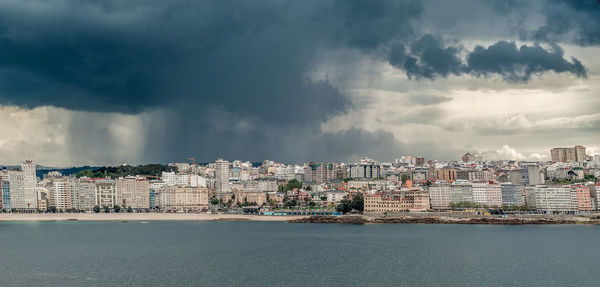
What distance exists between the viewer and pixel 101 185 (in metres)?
106

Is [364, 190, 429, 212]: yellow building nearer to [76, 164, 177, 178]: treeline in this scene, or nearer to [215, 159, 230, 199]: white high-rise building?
[215, 159, 230, 199]: white high-rise building

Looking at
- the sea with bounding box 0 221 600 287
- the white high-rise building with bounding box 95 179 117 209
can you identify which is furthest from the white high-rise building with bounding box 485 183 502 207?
the white high-rise building with bounding box 95 179 117 209

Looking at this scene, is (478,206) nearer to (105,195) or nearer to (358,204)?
(358,204)

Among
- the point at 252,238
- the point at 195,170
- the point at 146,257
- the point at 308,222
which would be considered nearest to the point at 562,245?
the point at 252,238

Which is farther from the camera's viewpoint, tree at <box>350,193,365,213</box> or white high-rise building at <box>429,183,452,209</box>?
white high-rise building at <box>429,183,452,209</box>

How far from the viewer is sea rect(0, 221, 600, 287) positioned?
30906 mm

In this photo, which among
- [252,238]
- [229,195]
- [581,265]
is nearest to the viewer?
[581,265]

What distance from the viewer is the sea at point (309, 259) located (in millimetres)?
30906

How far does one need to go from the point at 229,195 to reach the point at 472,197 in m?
49.4

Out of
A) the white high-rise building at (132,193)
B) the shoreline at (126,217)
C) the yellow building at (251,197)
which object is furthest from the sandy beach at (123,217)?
the yellow building at (251,197)

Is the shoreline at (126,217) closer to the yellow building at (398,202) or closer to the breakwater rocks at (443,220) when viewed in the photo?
the breakwater rocks at (443,220)

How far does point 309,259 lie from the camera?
1522 inches

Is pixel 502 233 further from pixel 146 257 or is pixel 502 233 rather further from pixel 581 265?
pixel 146 257

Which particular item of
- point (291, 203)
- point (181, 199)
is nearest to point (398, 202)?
point (291, 203)
